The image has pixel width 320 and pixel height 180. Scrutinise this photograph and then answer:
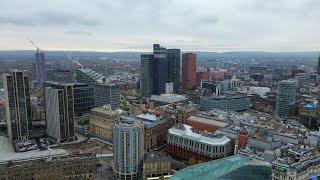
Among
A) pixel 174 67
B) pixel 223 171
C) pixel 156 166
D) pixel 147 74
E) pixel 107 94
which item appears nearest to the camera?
pixel 223 171

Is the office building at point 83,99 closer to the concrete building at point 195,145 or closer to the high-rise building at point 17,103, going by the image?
the high-rise building at point 17,103

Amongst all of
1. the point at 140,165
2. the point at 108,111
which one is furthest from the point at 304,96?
the point at 140,165

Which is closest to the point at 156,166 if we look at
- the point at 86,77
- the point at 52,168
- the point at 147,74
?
the point at 52,168

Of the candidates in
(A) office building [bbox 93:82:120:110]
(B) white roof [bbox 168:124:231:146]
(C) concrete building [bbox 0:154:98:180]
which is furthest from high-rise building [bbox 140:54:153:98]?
(C) concrete building [bbox 0:154:98:180]

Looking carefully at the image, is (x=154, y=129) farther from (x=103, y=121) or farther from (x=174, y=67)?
(x=174, y=67)

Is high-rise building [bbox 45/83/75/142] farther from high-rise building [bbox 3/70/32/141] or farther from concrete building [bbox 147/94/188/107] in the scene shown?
concrete building [bbox 147/94/188/107]
